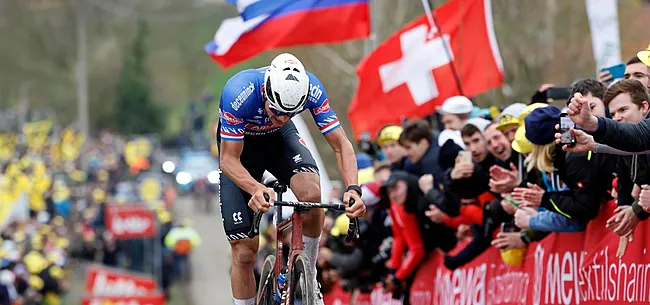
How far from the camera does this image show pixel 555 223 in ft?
29.3

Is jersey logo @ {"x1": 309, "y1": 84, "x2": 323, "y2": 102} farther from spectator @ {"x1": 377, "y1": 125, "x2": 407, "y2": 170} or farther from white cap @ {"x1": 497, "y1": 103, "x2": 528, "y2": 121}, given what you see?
spectator @ {"x1": 377, "y1": 125, "x2": 407, "y2": 170}

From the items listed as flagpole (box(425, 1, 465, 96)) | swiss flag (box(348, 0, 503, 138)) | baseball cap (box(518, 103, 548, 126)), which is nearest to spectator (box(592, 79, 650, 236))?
baseball cap (box(518, 103, 548, 126))

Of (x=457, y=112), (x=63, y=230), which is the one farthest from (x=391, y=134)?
(x=63, y=230)

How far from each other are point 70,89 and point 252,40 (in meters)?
79.0

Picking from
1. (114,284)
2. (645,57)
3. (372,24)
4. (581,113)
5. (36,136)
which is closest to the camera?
(581,113)

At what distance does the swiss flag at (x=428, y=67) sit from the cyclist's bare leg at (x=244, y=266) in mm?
5028

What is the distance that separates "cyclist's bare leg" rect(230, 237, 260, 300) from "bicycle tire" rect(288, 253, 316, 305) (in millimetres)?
870

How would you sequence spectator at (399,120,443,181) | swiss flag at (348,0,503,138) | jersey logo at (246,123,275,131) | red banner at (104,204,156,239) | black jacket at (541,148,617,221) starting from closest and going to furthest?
black jacket at (541,148,617,221), jersey logo at (246,123,275,131), spectator at (399,120,443,181), swiss flag at (348,0,503,138), red banner at (104,204,156,239)

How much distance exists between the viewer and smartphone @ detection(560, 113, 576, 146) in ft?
22.7

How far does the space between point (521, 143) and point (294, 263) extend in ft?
6.11

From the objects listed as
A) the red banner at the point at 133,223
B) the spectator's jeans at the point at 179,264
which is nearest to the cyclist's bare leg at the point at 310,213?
the red banner at the point at 133,223

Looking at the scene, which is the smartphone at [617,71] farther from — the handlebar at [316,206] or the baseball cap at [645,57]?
the handlebar at [316,206]

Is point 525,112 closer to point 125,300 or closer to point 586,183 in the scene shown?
point 586,183

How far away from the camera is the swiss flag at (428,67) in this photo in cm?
1448
